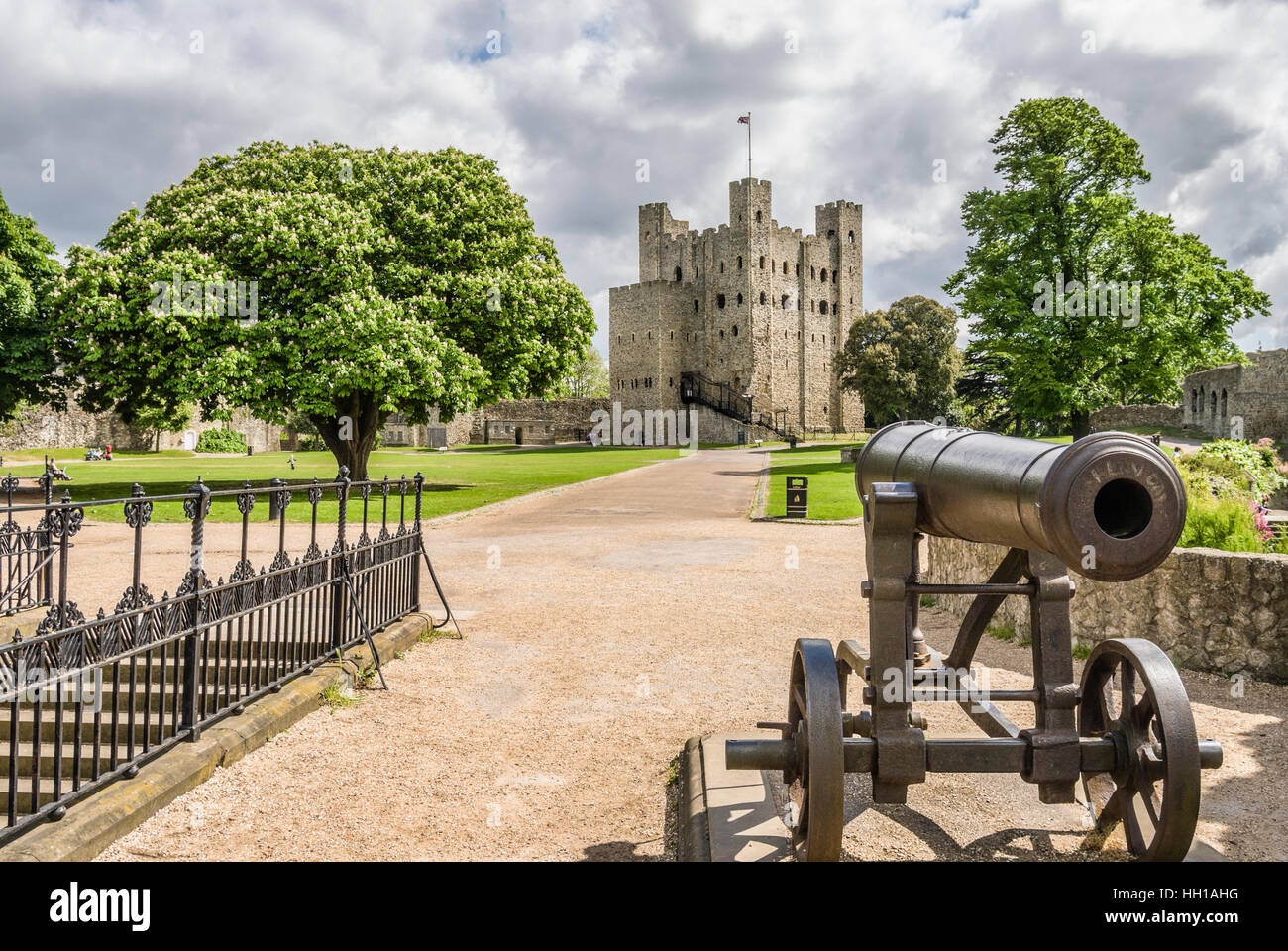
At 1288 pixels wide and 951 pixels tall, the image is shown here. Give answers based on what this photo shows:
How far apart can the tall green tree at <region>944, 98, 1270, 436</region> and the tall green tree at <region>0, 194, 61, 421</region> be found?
2601 centimetres

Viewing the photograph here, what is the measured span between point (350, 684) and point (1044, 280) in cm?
2611

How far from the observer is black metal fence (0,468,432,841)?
384cm

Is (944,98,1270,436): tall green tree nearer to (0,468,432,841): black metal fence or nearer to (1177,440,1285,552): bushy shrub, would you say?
(1177,440,1285,552): bushy shrub

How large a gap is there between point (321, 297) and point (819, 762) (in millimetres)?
20547

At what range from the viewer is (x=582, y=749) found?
4820 millimetres

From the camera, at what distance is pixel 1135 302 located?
2431cm

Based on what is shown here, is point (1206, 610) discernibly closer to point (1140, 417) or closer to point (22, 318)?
point (22, 318)

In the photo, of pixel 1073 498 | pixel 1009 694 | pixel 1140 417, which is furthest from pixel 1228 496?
pixel 1140 417

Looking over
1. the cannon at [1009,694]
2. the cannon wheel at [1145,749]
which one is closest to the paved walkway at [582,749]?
the cannon wheel at [1145,749]

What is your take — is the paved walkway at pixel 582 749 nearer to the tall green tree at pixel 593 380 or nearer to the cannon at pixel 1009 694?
the cannon at pixel 1009 694

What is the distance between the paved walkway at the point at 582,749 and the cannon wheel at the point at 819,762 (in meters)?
0.54

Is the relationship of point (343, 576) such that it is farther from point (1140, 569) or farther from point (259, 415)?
point (259, 415)

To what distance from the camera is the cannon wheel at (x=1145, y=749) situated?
2.88 m
